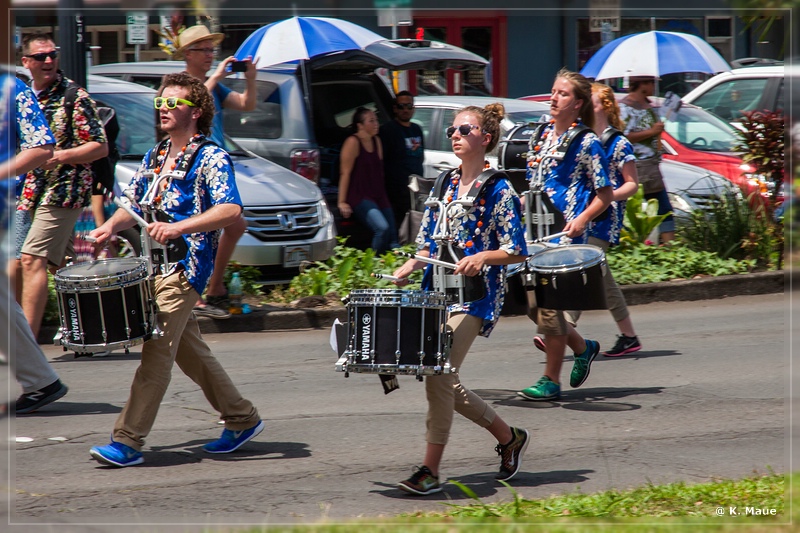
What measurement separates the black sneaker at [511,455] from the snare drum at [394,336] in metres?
0.79

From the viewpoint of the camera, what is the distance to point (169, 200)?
218 inches

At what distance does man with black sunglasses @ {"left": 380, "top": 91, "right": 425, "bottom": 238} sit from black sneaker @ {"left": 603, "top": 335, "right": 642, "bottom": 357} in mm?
3998

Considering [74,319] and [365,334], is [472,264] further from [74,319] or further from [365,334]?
[74,319]

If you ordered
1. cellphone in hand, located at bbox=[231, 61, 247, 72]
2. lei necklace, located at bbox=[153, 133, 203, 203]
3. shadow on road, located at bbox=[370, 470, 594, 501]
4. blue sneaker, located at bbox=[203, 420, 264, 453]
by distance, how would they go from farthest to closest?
cellphone in hand, located at bbox=[231, 61, 247, 72] → blue sneaker, located at bbox=[203, 420, 264, 453] → lei necklace, located at bbox=[153, 133, 203, 203] → shadow on road, located at bbox=[370, 470, 594, 501]

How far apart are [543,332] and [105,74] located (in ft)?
21.4

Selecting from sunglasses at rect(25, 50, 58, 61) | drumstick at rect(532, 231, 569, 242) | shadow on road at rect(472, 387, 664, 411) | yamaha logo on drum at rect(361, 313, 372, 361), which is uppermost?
sunglasses at rect(25, 50, 58, 61)

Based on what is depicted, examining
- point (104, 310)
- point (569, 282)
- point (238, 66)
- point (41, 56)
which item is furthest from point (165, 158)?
point (238, 66)

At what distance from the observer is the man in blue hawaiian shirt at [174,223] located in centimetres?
546

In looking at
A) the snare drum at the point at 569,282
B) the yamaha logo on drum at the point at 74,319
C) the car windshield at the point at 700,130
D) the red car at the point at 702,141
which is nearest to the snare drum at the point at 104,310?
the yamaha logo on drum at the point at 74,319

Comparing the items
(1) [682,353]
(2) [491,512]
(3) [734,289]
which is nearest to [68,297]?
(2) [491,512]

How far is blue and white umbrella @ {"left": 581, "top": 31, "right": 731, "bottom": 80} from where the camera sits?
11.1 meters

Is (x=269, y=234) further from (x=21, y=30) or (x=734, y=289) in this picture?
(x=734, y=289)

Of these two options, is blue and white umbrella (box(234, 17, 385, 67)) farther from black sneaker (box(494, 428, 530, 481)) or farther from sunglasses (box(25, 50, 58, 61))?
black sneaker (box(494, 428, 530, 481))

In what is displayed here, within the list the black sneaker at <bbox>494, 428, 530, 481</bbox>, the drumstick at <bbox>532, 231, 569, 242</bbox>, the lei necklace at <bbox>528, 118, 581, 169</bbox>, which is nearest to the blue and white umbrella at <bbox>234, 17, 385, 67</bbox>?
the lei necklace at <bbox>528, 118, 581, 169</bbox>
